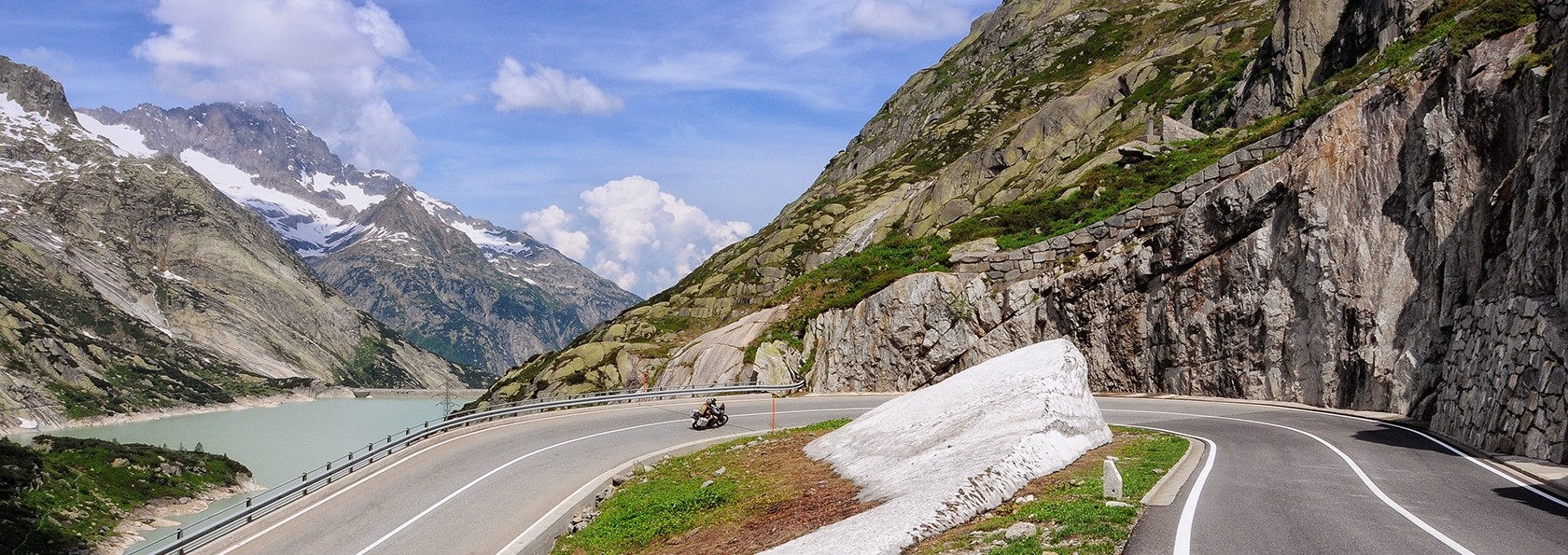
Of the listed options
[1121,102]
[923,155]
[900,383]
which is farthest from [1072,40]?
[900,383]

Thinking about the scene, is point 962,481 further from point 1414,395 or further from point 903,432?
point 1414,395

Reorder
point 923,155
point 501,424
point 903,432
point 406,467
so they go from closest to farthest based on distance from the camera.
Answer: point 903,432 < point 406,467 < point 501,424 < point 923,155

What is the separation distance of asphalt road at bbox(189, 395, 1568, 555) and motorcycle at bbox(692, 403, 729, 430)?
1.60ft

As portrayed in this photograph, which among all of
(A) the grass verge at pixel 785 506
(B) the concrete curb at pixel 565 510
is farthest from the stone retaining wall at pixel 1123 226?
(B) the concrete curb at pixel 565 510

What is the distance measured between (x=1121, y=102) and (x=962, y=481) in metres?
72.0

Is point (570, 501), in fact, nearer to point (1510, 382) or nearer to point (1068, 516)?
point (1068, 516)

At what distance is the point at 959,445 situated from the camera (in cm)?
1584

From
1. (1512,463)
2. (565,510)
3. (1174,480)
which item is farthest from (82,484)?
(1512,463)

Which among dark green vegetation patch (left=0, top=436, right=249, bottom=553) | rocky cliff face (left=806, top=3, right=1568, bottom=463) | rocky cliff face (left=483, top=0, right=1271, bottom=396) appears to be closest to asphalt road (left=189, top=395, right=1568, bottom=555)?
rocky cliff face (left=806, top=3, right=1568, bottom=463)

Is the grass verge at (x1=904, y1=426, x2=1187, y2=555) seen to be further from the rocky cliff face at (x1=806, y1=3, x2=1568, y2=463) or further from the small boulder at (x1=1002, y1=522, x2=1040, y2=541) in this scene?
the rocky cliff face at (x1=806, y1=3, x2=1568, y2=463)

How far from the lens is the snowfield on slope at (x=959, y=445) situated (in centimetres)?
1234

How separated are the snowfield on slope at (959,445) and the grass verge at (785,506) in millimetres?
346

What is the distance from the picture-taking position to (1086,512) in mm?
11648

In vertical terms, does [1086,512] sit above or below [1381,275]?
below
